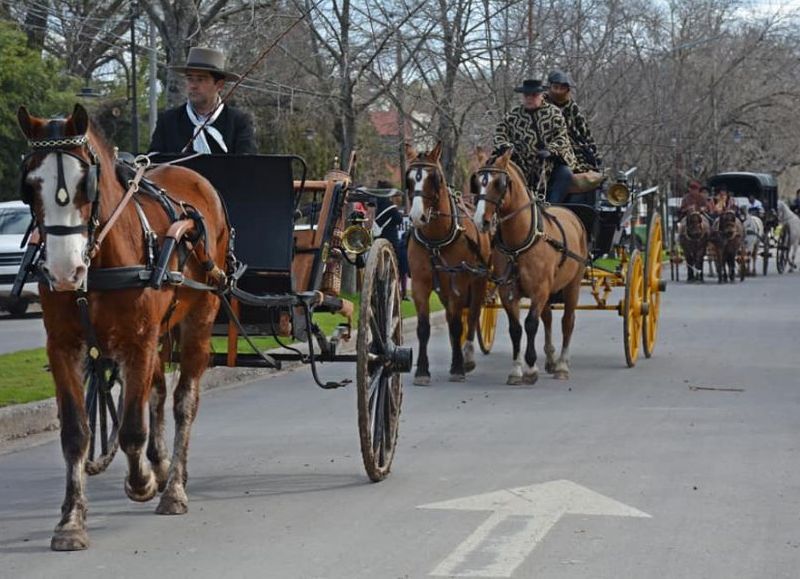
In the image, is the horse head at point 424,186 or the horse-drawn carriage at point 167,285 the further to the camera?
the horse head at point 424,186

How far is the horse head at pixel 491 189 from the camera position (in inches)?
549

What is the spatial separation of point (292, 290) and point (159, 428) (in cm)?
129

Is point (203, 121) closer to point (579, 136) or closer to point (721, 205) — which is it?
point (579, 136)

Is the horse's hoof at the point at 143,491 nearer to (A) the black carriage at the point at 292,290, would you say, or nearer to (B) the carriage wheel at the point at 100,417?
(B) the carriage wheel at the point at 100,417

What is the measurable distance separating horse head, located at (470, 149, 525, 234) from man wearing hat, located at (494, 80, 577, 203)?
1018 mm

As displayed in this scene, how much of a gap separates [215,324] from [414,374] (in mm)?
5337

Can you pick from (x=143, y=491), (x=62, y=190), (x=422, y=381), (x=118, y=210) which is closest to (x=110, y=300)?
(x=118, y=210)

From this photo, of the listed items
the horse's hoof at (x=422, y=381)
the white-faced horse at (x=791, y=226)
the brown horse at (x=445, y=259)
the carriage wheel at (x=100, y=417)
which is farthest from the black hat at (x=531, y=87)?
the white-faced horse at (x=791, y=226)

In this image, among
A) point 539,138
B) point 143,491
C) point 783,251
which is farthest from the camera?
point 783,251

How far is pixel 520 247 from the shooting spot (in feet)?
47.2

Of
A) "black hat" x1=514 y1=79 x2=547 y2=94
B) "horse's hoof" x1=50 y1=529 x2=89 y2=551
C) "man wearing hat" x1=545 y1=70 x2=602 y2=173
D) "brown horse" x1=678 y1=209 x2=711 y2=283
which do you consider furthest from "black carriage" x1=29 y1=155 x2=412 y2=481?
"brown horse" x1=678 y1=209 x2=711 y2=283

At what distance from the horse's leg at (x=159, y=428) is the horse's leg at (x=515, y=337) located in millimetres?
6169

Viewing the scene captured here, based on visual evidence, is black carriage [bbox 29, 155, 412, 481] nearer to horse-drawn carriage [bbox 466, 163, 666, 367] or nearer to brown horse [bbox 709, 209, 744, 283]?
horse-drawn carriage [bbox 466, 163, 666, 367]

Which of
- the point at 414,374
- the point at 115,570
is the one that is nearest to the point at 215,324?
the point at 115,570
